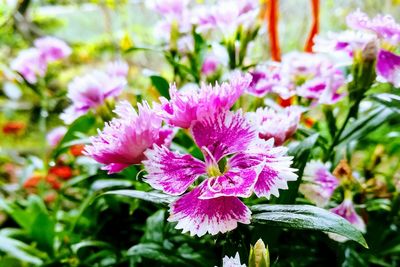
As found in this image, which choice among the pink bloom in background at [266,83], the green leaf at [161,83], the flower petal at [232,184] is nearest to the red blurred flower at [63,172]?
the green leaf at [161,83]

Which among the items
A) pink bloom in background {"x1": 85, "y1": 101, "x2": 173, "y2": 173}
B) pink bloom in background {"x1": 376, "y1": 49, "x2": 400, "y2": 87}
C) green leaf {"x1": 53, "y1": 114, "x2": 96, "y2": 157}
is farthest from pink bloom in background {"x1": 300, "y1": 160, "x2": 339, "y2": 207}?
green leaf {"x1": 53, "y1": 114, "x2": 96, "y2": 157}

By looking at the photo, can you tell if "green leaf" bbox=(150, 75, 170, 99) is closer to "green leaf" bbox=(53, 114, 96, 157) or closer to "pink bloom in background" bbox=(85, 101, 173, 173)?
"green leaf" bbox=(53, 114, 96, 157)

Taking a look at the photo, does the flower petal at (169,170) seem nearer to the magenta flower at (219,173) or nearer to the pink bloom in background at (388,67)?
the magenta flower at (219,173)

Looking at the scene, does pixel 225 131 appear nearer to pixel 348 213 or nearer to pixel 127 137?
pixel 127 137

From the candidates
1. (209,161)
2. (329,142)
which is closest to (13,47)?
(329,142)

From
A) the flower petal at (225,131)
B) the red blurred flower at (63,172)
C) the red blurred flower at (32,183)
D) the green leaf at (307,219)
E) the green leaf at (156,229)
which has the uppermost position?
the flower petal at (225,131)

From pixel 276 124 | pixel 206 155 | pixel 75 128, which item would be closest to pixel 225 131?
pixel 206 155

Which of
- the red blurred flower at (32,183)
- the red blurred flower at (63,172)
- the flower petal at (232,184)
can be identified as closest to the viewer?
the flower petal at (232,184)
